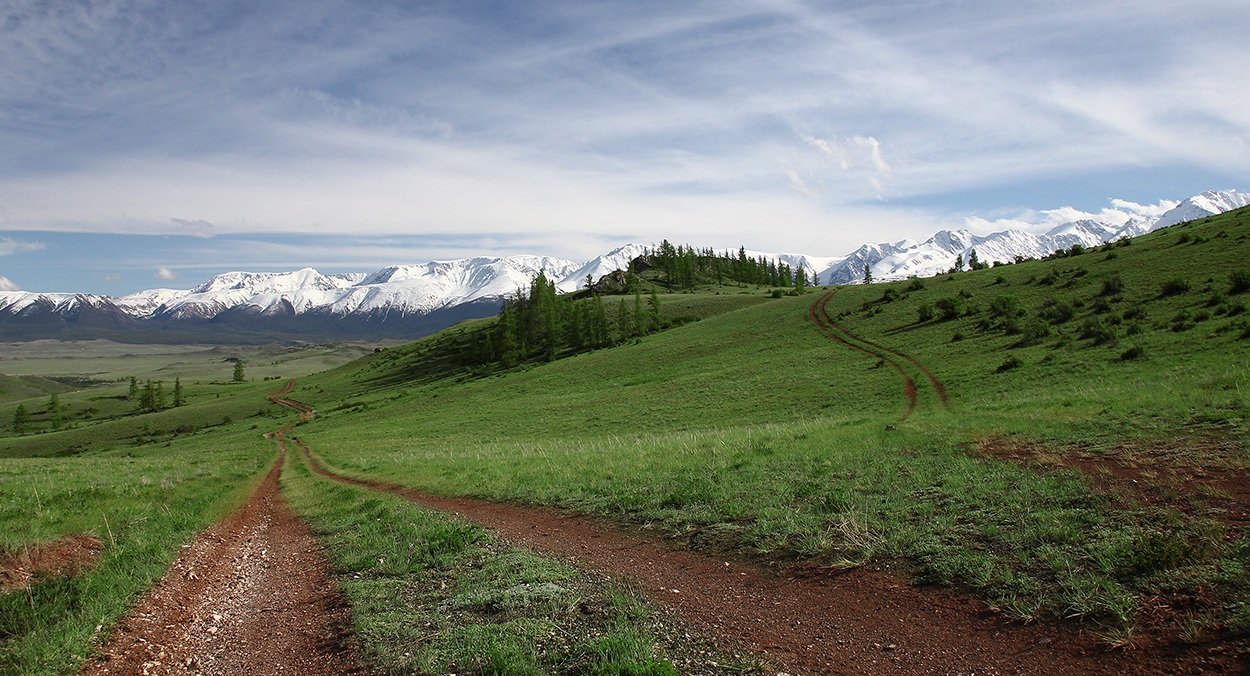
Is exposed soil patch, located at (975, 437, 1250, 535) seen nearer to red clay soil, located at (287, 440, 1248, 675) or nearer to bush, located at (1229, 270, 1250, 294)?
red clay soil, located at (287, 440, 1248, 675)

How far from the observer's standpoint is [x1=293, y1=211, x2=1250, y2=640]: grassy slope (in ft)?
28.1

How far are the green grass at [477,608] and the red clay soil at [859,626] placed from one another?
102 centimetres

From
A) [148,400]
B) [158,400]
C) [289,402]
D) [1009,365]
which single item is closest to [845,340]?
[1009,365]

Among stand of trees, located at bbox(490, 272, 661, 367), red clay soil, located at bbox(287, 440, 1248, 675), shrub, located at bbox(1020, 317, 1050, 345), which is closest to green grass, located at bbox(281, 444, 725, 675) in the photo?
red clay soil, located at bbox(287, 440, 1248, 675)

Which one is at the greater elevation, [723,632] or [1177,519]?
[1177,519]

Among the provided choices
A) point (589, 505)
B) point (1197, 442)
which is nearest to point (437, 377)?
point (589, 505)

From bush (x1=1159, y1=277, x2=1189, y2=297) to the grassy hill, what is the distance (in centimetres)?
13

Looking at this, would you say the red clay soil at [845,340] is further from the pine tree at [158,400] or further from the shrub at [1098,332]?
the pine tree at [158,400]

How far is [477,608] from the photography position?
29.0ft

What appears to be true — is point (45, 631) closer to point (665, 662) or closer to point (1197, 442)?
point (665, 662)

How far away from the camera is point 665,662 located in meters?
6.44

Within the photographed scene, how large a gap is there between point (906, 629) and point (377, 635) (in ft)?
23.0

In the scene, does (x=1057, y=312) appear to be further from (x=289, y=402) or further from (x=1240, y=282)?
(x=289, y=402)

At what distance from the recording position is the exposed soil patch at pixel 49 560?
9.83 meters
